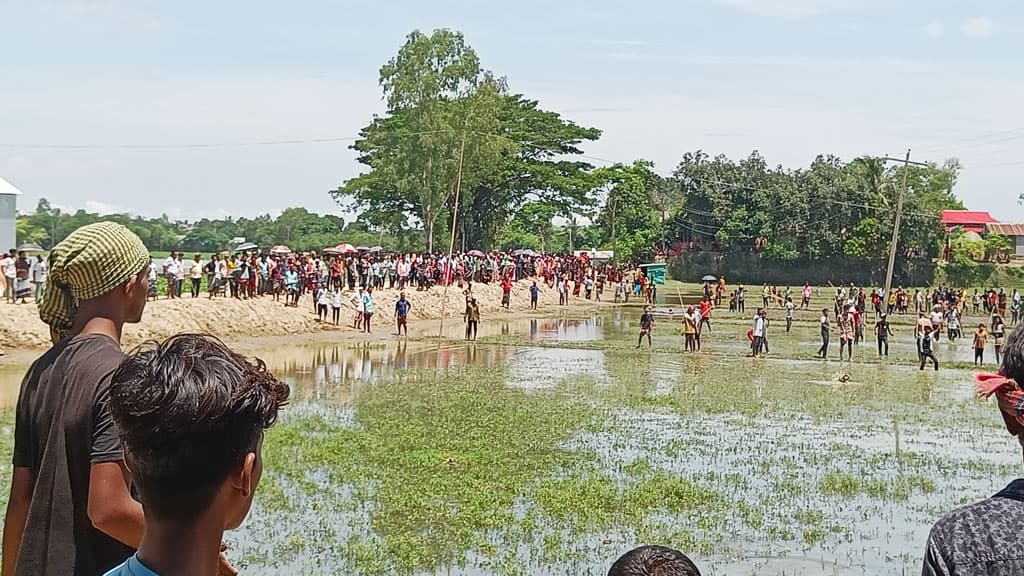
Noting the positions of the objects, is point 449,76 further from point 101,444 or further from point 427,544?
point 101,444

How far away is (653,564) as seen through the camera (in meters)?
3.48

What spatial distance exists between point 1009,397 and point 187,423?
1.90m

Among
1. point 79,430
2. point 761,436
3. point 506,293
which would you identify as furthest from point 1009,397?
point 506,293

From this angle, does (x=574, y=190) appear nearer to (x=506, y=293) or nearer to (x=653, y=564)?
(x=506, y=293)

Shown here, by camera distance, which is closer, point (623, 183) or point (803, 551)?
point (803, 551)

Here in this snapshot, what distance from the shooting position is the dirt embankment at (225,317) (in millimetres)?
26812

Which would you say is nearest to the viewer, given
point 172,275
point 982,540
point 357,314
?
point 982,540

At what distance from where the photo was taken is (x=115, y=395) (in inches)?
96.7

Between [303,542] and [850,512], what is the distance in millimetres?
6016

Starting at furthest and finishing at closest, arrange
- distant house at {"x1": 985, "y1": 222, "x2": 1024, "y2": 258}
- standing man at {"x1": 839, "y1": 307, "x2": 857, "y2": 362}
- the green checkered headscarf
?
distant house at {"x1": 985, "y1": 222, "x2": 1024, "y2": 258} → standing man at {"x1": 839, "y1": 307, "x2": 857, "y2": 362} → the green checkered headscarf

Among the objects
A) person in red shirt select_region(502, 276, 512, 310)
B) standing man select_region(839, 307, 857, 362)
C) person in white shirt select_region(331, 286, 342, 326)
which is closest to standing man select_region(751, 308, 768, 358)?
standing man select_region(839, 307, 857, 362)

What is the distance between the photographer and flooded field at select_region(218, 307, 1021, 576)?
10.5 meters

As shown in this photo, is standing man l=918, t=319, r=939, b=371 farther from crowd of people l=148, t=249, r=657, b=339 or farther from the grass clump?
crowd of people l=148, t=249, r=657, b=339

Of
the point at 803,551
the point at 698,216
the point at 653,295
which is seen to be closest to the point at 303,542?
the point at 803,551
